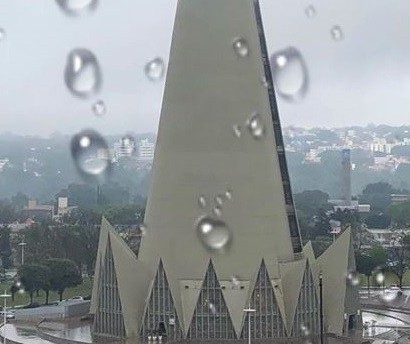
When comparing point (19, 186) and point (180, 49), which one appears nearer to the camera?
point (180, 49)

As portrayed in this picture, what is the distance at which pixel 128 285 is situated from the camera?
2245 cm

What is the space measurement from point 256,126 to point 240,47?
6.78 ft

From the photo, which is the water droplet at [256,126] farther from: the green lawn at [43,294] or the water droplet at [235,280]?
the green lawn at [43,294]

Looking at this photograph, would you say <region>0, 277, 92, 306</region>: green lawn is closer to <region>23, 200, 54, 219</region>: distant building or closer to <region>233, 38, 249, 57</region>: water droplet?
<region>233, 38, 249, 57</region>: water droplet

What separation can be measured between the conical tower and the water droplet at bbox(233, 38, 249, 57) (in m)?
0.03

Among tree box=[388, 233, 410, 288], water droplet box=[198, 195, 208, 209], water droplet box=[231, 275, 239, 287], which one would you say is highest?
water droplet box=[198, 195, 208, 209]

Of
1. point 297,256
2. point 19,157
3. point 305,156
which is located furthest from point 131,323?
point 305,156

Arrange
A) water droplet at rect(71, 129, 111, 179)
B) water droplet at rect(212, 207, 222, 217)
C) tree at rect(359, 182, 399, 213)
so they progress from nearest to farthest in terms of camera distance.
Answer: water droplet at rect(71, 129, 111, 179) < water droplet at rect(212, 207, 222, 217) < tree at rect(359, 182, 399, 213)

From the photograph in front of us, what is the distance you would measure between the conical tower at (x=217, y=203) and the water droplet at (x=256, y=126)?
3 centimetres

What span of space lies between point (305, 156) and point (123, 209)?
237 ft

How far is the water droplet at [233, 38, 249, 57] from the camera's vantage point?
913 inches

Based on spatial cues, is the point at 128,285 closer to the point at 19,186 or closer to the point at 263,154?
the point at 263,154

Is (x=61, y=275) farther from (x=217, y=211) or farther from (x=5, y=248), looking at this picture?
(x=5, y=248)

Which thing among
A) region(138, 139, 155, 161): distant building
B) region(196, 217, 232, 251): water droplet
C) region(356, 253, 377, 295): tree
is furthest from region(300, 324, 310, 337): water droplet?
region(138, 139, 155, 161): distant building
